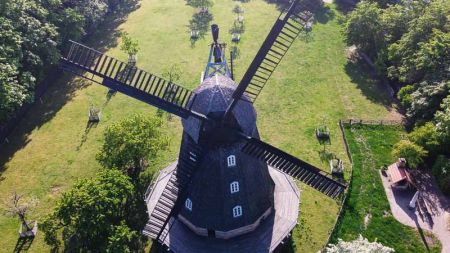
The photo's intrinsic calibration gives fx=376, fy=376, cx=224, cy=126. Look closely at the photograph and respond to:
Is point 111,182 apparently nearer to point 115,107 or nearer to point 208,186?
point 208,186

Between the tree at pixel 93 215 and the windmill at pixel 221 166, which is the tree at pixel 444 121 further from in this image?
the tree at pixel 93 215

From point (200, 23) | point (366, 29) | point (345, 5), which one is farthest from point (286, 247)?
point (345, 5)

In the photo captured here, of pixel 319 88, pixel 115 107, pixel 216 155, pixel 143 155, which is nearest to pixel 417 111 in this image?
pixel 319 88

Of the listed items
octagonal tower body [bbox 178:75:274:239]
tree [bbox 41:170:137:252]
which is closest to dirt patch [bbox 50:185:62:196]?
tree [bbox 41:170:137:252]

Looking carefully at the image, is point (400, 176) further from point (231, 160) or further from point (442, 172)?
point (231, 160)

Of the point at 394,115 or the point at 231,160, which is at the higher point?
the point at 394,115
